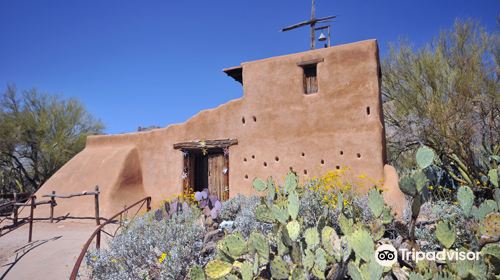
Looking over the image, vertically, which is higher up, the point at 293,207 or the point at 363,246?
the point at 293,207

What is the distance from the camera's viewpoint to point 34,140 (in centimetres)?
1681

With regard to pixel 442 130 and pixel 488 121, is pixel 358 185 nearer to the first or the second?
pixel 442 130

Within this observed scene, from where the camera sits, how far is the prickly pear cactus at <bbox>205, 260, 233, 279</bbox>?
10.7 ft

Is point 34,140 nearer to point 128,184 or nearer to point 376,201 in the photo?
point 128,184

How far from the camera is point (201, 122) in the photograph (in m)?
9.84

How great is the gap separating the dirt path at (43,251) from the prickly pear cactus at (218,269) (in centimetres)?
368

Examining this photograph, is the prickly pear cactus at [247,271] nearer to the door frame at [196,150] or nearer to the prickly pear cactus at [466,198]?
the prickly pear cactus at [466,198]

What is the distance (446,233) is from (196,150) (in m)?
7.96

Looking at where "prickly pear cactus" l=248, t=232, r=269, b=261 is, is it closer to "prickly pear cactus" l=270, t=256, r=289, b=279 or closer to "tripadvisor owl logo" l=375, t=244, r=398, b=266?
"prickly pear cactus" l=270, t=256, r=289, b=279

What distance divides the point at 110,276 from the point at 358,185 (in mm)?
5351

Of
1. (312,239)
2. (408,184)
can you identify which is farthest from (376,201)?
(312,239)

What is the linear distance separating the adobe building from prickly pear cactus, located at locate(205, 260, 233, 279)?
4788 millimetres

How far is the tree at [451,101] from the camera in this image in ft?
27.8

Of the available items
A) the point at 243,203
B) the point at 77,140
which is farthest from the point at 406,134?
the point at 77,140
